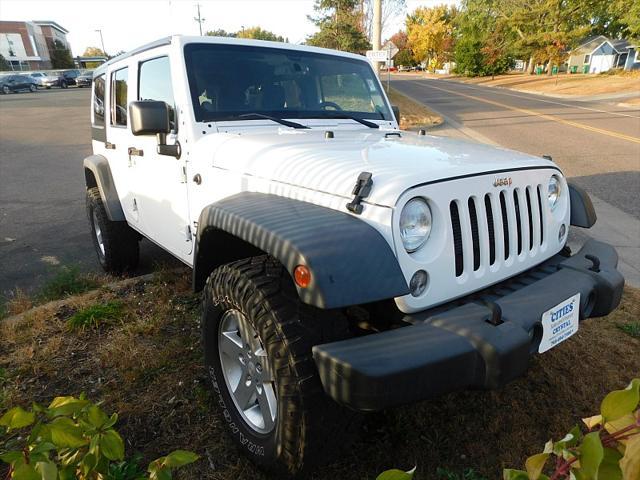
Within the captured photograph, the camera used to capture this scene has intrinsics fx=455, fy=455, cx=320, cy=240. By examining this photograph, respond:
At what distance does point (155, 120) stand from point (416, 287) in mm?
1786

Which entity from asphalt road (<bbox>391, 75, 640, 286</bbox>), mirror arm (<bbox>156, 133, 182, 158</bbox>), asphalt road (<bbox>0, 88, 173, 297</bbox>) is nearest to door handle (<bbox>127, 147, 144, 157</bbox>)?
mirror arm (<bbox>156, 133, 182, 158</bbox>)

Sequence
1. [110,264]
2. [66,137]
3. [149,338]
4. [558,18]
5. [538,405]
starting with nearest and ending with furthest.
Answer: [538,405] → [149,338] → [110,264] → [66,137] → [558,18]

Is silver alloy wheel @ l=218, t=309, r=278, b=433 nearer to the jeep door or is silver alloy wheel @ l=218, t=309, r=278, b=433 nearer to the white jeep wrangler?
the white jeep wrangler

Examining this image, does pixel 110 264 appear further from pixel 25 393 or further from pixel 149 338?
pixel 25 393

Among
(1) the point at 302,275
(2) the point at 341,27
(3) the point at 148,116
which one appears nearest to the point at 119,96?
(3) the point at 148,116

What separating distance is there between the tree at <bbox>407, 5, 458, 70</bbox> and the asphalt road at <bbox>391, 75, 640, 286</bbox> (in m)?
54.2

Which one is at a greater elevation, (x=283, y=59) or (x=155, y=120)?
(x=283, y=59)

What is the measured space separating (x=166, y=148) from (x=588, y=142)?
11.8m

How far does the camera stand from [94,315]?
3.39 meters

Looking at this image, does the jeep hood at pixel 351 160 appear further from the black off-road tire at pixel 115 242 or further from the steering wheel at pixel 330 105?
the black off-road tire at pixel 115 242

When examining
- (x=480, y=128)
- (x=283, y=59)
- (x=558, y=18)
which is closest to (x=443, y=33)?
(x=558, y=18)

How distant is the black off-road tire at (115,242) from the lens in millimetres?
4219

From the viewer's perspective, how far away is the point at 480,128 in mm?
14000

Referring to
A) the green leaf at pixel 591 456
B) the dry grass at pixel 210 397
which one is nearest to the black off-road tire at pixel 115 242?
the dry grass at pixel 210 397
